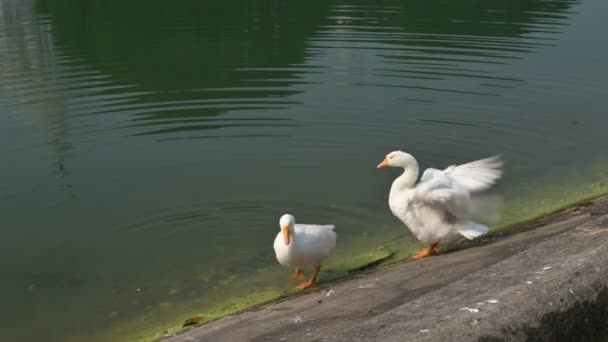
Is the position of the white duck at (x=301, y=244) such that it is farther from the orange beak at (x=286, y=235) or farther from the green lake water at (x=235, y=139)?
the green lake water at (x=235, y=139)


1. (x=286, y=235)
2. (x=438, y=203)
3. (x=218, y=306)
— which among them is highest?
(x=438, y=203)

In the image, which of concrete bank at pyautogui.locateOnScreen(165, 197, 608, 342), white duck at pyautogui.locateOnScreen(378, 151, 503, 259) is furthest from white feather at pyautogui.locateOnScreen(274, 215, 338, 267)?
white duck at pyautogui.locateOnScreen(378, 151, 503, 259)

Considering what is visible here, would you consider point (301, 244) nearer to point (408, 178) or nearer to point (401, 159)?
point (408, 178)

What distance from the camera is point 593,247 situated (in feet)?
17.3

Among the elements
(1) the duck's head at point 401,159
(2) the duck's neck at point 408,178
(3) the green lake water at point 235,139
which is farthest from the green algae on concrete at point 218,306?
(1) the duck's head at point 401,159

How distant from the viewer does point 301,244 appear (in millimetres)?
7191

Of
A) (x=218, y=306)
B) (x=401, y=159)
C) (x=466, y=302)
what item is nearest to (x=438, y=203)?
(x=401, y=159)

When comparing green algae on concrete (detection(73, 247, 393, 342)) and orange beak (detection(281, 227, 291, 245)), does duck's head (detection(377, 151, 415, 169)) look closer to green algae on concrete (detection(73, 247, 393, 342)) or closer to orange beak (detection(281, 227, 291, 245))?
green algae on concrete (detection(73, 247, 393, 342))

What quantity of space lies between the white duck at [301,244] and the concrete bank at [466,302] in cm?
30

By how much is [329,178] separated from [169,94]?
215 inches

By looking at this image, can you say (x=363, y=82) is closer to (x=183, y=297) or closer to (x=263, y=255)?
(x=263, y=255)

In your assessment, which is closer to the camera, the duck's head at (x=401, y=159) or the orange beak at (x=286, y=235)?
the orange beak at (x=286, y=235)

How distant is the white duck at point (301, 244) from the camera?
7098mm

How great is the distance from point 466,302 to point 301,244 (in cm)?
290
